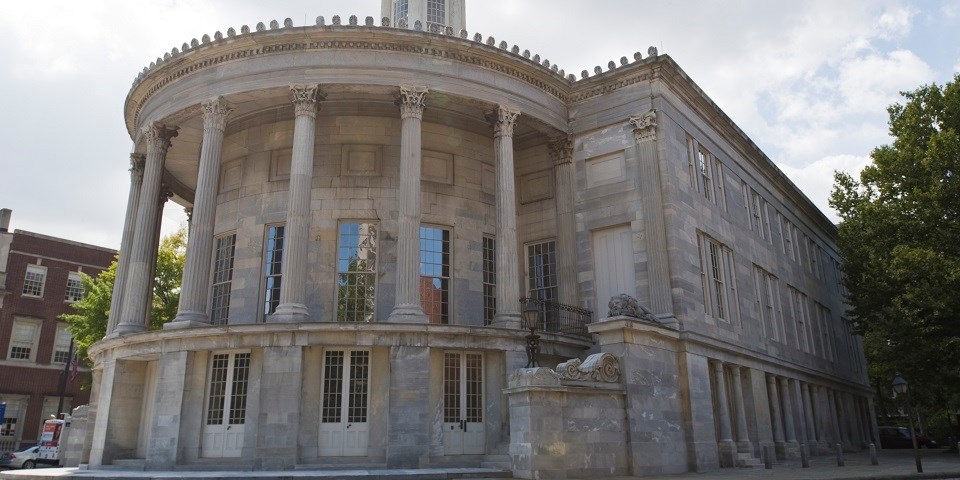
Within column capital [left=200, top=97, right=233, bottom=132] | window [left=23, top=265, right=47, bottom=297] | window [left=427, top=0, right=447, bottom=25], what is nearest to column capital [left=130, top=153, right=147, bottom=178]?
column capital [left=200, top=97, right=233, bottom=132]

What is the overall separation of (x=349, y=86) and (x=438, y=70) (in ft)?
9.65

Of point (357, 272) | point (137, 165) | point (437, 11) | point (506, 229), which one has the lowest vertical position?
point (357, 272)

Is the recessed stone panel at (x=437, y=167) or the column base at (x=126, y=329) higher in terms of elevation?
the recessed stone panel at (x=437, y=167)

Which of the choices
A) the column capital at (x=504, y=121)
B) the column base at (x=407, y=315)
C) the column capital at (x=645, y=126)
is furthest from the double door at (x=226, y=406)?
the column capital at (x=645, y=126)

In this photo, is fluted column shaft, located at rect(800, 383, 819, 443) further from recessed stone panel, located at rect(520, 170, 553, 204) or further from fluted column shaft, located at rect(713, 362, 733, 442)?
recessed stone panel, located at rect(520, 170, 553, 204)

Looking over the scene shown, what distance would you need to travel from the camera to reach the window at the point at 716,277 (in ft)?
82.9

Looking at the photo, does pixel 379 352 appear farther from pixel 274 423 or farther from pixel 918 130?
pixel 918 130

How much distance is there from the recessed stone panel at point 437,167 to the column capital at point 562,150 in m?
3.84

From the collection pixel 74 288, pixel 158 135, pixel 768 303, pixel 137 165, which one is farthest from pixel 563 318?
pixel 74 288

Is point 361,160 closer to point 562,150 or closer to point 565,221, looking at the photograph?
point 562,150

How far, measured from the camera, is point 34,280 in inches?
1950

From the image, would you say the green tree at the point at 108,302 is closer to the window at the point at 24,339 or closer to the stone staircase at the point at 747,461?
the window at the point at 24,339

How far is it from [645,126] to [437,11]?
38.5 ft

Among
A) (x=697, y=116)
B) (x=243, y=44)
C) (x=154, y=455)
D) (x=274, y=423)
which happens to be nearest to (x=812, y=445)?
(x=697, y=116)
